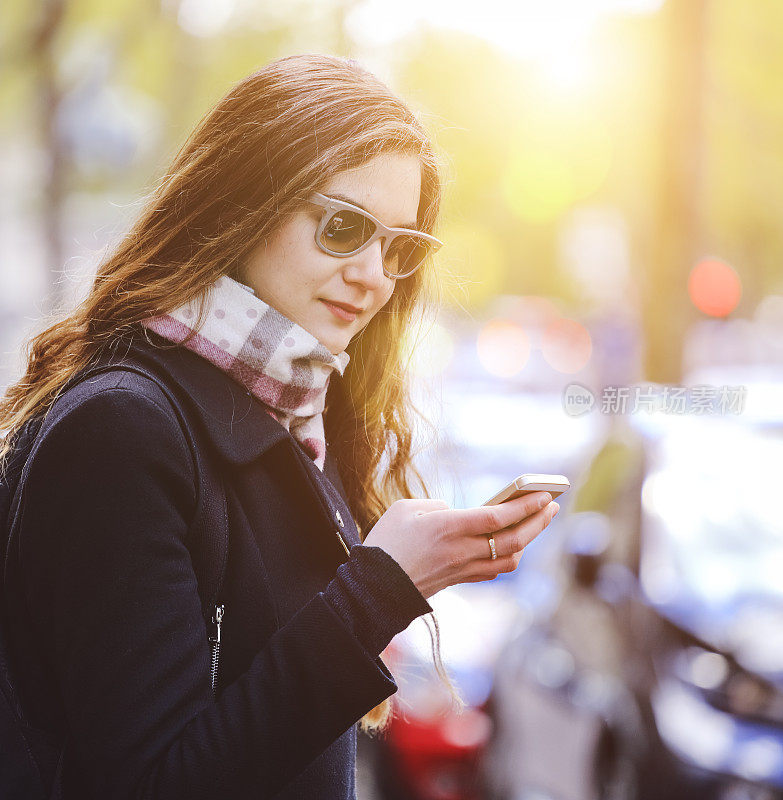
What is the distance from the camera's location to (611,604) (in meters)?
3.40

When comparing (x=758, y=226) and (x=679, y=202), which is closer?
(x=679, y=202)

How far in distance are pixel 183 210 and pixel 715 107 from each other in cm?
958

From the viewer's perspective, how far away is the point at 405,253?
63.1 inches

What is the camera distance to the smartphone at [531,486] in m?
1.40

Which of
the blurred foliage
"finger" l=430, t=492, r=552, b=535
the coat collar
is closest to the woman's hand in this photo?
"finger" l=430, t=492, r=552, b=535

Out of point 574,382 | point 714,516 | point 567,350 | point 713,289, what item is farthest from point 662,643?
point 567,350

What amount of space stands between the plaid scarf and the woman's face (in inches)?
1.0

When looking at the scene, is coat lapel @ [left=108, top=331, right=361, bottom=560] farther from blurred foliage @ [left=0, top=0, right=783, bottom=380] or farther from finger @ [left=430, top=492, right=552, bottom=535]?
blurred foliage @ [left=0, top=0, right=783, bottom=380]

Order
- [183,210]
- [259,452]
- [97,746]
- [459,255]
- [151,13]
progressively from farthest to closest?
[151,13] < [459,255] < [183,210] < [259,452] < [97,746]

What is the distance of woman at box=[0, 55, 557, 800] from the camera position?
1.17 metres

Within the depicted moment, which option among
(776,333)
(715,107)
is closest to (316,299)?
(715,107)

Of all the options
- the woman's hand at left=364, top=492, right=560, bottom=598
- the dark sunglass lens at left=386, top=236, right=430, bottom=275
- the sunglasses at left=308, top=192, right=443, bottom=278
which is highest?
the sunglasses at left=308, top=192, right=443, bottom=278

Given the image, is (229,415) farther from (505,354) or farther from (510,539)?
(505,354)

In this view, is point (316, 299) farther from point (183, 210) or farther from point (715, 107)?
point (715, 107)
